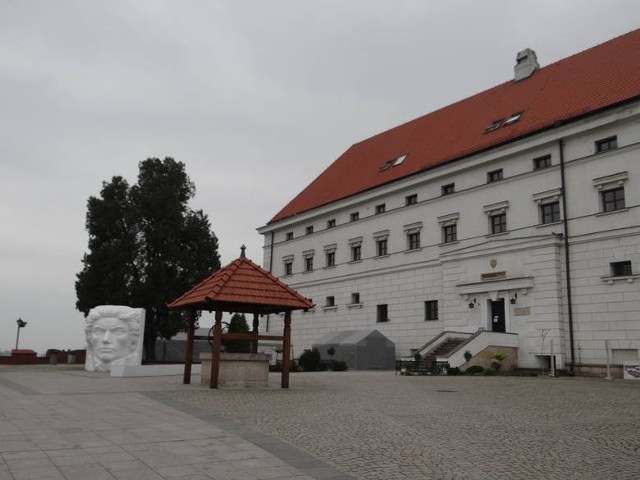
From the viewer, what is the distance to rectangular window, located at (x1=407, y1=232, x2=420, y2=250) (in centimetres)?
3556

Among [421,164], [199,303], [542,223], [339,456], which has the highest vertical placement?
[421,164]

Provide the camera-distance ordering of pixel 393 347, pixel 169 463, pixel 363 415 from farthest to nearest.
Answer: pixel 393 347 < pixel 363 415 < pixel 169 463

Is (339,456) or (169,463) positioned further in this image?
(339,456)

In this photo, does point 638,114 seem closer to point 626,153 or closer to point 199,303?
point 626,153

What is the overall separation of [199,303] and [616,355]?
1821 centimetres

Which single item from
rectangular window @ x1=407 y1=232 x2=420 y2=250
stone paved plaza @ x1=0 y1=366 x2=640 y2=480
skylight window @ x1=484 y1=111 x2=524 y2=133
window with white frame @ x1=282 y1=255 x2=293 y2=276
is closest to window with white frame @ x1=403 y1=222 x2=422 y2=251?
rectangular window @ x1=407 y1=232 x2=420 y2=250

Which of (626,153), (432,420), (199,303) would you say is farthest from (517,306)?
(432,420)

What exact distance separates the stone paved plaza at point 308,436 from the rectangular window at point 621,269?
12.6 m

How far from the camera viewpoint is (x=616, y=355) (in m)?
24.9

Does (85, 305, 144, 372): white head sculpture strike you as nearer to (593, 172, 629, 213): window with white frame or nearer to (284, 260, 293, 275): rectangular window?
(284, 260, 293, 275): rectangular window

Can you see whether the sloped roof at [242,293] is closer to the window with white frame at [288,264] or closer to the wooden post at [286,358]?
the wooden post at [286,358]

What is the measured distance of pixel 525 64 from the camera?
122 ft

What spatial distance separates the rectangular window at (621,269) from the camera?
25281mm

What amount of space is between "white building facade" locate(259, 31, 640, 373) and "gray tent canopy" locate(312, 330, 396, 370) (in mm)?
1110
